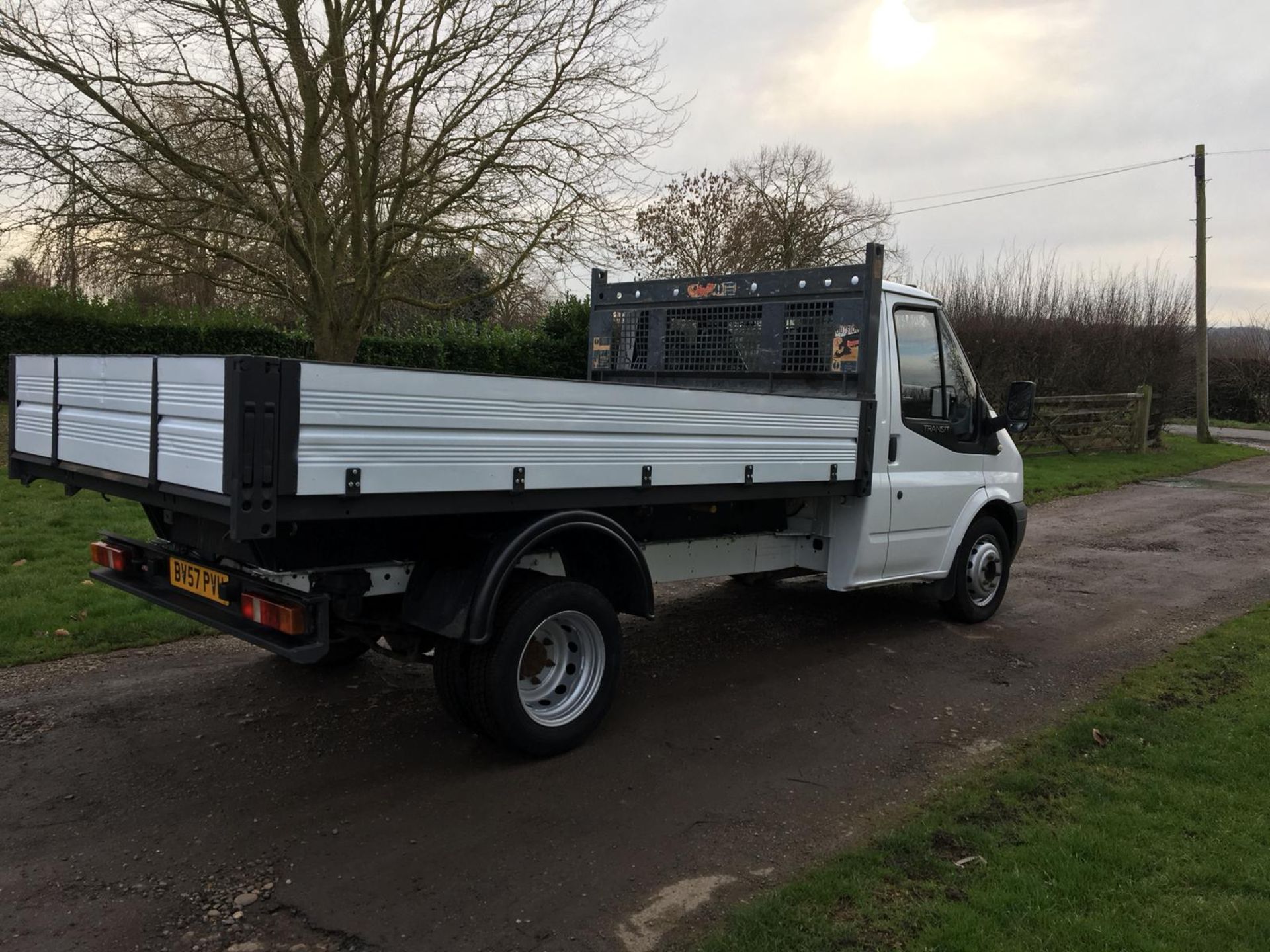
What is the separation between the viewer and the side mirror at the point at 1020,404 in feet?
20.7

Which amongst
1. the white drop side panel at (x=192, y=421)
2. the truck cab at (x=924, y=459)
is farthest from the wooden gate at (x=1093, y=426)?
the white drop side panel at (x=192, y=421)

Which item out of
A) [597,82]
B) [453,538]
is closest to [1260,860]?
[453,538]

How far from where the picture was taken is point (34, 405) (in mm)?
4535

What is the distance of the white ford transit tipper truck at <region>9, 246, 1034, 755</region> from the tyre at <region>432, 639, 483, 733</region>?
1 centimetres

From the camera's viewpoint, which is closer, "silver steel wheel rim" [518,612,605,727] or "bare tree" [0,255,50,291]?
"silver steel wheel rim" [518,612,605,727]

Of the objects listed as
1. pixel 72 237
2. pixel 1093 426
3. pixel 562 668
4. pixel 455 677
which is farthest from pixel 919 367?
pixel 1093 426

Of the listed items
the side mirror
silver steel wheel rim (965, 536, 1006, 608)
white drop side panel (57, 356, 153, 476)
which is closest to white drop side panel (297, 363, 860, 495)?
white drop side panel (57, 356, 153, 476)

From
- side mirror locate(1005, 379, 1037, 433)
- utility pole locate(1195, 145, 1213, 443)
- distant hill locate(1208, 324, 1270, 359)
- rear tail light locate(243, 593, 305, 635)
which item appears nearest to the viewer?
rear tail light locate(243, 593, 305, 635)

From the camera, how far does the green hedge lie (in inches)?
595

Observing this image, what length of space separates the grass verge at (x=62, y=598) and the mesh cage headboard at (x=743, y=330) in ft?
11.5

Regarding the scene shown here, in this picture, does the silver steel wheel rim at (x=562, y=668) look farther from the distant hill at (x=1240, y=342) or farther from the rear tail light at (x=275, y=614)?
the distant hill at (x=1240, y=342)

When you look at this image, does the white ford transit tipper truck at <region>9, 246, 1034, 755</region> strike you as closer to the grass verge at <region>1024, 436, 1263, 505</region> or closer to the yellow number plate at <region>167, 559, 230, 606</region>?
the yellow number plate at <region>167, 559, 230, 606</region>

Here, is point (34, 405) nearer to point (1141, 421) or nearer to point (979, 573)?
point (979, 573)

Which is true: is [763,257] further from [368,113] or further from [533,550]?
[533,550]
